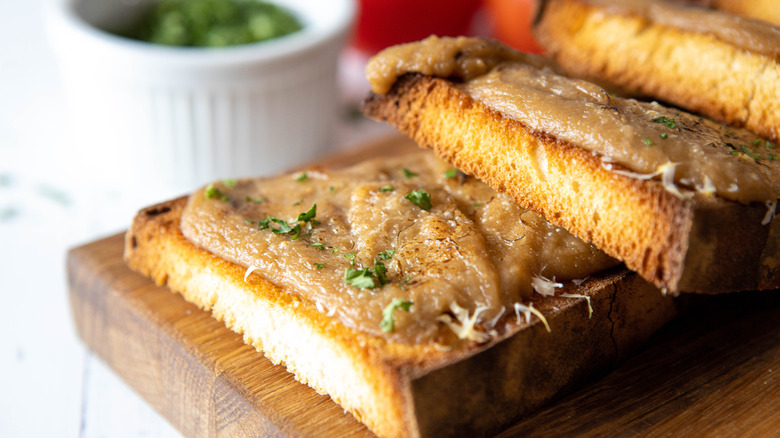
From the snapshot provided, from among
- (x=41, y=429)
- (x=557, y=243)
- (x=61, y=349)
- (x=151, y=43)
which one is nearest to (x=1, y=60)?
(x=151, y=43)

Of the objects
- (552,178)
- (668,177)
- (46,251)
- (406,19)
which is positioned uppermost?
(668,177)

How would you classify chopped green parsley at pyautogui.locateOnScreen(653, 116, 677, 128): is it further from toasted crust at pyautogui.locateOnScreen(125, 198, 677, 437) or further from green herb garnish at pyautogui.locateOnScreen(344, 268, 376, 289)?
green herb garnish at pyautogui.locateOnScreen(344, 268, 376, 289)

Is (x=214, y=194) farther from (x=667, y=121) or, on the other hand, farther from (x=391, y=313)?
(x=667, y=121)

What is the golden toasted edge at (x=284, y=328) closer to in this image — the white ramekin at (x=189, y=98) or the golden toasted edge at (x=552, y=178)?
the golden toasted edge at (x=552, y=178)

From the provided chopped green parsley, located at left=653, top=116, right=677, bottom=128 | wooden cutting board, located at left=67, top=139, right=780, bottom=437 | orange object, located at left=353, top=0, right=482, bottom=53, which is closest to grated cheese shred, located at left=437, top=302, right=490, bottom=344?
wooden cutting board, located at left=67, top=139, right=780, bottom=437

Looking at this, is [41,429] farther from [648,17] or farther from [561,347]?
[648,17]

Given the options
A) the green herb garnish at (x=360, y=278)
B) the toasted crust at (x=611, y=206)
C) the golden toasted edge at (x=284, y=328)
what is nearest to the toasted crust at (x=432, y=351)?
the golden toasted edge at (x=284, y=328)

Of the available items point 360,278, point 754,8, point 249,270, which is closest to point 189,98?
point 249,270
